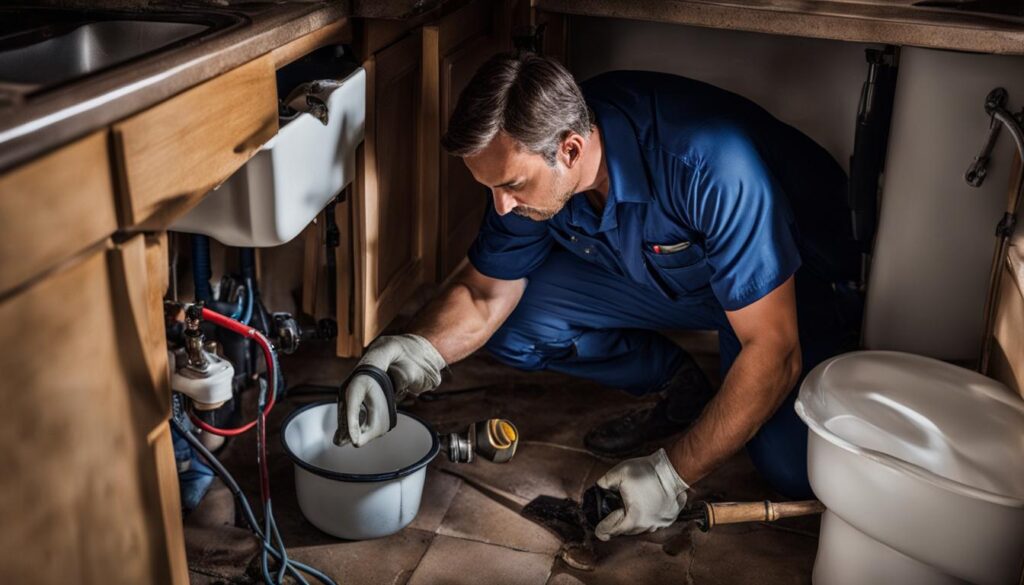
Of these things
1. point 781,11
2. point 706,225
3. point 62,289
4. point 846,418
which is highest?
point 781,11

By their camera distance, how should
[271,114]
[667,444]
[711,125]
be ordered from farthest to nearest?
[667,444] → [711,125] → [271,114]

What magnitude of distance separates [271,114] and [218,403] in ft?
1.29

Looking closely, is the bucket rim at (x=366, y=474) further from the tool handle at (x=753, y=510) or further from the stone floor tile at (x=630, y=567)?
the tool handle at (x=753, y=510)

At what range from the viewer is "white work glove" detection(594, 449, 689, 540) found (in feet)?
5.40

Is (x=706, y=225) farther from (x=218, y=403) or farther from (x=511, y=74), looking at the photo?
A: (x=218, y=403)

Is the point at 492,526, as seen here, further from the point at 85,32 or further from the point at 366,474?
the point at 85,32

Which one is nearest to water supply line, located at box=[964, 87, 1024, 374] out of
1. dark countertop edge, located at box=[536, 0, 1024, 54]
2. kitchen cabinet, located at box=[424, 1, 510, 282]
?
dark countertop edge, located at box=[536, 0, 1024, 54]

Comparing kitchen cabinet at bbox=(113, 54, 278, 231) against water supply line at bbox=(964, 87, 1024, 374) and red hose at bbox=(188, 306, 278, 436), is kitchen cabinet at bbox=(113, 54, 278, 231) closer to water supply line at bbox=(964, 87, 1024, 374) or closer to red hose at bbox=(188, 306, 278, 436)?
red hose at bbox=(188, 306, 278, 436)

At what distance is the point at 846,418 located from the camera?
1520 mm

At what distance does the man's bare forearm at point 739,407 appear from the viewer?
1.60 metres

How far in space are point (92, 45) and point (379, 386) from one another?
65cm

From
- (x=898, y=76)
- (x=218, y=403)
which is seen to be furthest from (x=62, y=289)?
(x=898, y=76)

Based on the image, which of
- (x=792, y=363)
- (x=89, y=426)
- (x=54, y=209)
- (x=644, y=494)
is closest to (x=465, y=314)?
(x=644, y=494)

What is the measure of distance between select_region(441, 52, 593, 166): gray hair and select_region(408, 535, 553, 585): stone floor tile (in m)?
0.65
